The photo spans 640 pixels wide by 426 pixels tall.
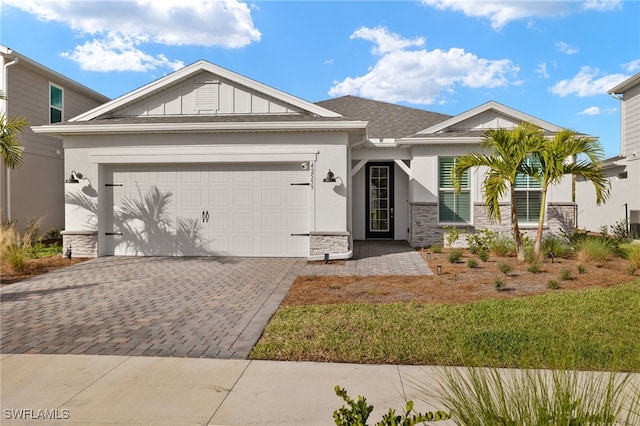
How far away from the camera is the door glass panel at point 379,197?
15.7 metres

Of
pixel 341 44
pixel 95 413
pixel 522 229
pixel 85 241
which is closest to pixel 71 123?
pixel 85 241

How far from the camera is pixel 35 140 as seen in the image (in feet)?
49.7

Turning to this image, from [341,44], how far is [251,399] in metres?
13.1

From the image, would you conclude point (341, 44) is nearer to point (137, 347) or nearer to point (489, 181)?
point (489, 181)

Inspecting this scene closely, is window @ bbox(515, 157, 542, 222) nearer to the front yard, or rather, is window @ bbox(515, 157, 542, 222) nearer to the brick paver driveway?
the front yard

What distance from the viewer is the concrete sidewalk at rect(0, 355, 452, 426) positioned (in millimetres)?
3352

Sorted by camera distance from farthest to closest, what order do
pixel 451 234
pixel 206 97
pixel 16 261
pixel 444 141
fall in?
pixel 444 141
pixel 451 234
pixel 206 97
pixel 16 261

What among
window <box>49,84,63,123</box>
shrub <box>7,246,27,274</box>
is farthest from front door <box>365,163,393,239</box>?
window <box>49,84,63,123</box>

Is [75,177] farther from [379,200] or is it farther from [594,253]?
[594,253]

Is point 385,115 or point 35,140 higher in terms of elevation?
point 385,115

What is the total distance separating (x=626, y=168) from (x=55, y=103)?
2301cm

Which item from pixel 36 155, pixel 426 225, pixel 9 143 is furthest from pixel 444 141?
pixel 36 155

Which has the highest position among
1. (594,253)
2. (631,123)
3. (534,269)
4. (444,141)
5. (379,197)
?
(631,123)

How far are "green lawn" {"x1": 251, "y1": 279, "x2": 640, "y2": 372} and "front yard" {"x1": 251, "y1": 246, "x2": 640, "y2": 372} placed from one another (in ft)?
0.04
